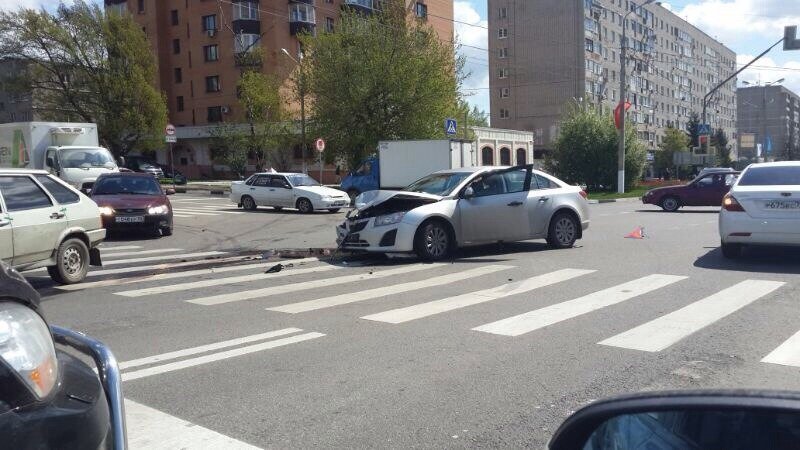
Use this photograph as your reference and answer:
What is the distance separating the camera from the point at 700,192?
2442 cm

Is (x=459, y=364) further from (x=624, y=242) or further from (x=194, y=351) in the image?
(x=624, y=242)

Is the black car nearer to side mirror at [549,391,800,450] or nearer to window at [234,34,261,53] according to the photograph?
side mirror at [549,391,800,450]

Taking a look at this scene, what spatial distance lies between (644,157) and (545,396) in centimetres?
4050

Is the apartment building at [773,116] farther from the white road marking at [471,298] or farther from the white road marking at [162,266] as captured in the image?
the white road marking at [162,266]

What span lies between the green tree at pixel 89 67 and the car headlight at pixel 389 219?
41.9 m

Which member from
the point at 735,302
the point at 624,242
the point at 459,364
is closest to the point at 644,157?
the point at 624,242

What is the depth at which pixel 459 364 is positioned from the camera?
5.50 m

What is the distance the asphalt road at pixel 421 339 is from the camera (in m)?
4.37

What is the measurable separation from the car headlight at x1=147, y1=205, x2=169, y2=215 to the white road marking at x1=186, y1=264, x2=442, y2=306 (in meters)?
7.80

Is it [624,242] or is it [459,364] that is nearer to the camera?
[459,364]

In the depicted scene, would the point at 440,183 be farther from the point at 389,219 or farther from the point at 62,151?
the point at 62,151

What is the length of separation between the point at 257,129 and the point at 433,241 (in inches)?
1535

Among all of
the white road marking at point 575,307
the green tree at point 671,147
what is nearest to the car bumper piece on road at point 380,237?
the white road marking at point 575,307

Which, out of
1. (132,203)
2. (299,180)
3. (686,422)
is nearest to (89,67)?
(299,180)
